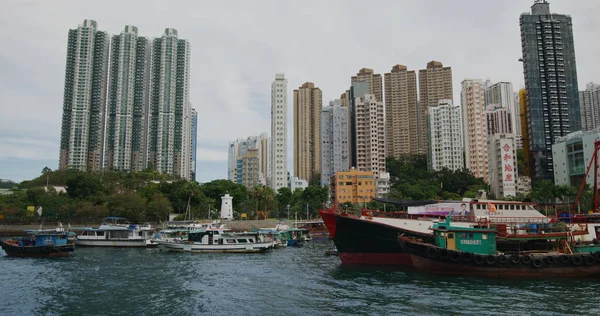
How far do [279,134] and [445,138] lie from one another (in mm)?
45327

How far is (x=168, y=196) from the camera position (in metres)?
85.1

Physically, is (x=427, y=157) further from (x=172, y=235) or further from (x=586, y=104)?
(x=172, y=235)

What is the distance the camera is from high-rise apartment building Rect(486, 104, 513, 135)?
120500 mm

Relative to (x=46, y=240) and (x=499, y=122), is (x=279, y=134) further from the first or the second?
(x=46, y=240)

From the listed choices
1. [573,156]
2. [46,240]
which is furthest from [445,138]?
[46,240]

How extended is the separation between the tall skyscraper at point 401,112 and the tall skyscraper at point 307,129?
929 inches

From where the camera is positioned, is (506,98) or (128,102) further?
(506,98)

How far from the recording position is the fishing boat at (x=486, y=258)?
2575cm

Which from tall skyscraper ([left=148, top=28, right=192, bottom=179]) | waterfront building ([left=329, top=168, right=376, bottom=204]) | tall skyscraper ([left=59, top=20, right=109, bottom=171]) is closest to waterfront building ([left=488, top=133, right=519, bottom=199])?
waterfront building ([left=329, top=168, right=376, bottom=204])

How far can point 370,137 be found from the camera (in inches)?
4614

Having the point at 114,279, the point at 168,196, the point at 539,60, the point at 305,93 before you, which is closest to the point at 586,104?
the point at 539,60

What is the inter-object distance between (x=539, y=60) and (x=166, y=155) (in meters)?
95.2

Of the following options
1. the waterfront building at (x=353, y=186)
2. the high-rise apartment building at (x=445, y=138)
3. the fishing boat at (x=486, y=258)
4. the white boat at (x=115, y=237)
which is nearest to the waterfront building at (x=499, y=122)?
the high-rise apartment building at (x=445, y=138)

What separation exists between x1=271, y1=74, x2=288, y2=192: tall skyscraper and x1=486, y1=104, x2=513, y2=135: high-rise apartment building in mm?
58614
